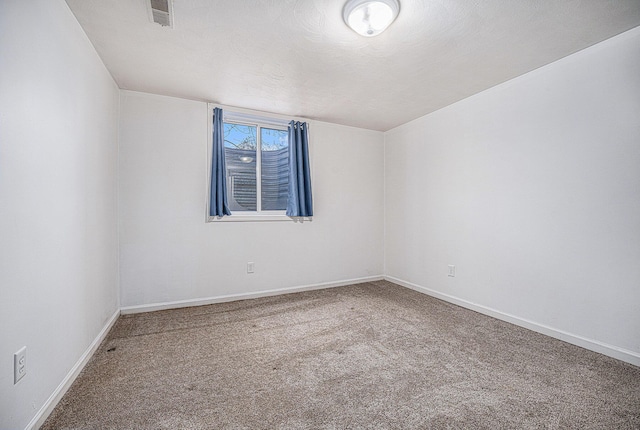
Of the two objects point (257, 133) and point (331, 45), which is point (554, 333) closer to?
point (331, 45)

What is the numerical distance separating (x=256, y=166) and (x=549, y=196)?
10.4 ft

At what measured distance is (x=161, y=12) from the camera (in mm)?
1841

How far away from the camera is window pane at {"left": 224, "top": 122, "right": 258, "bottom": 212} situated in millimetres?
3660

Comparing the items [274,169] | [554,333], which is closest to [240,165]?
[274,169]

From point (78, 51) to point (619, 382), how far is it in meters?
4.21

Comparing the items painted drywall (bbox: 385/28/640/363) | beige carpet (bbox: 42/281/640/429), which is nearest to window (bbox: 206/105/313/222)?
beige carpet (bbox: 42/281/640/429)

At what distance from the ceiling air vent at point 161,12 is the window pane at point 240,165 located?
1.71m

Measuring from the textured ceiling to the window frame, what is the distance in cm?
33

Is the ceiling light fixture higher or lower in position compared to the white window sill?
higher

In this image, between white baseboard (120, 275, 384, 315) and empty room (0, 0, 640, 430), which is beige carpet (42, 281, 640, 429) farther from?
white baseboard (120, 275, 384, 315)

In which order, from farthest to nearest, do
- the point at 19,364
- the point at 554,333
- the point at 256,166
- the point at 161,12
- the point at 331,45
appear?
1. the point at 256,166
2. the point at 554,333
3. the point at 331,45
4. the point at 161,12
5. the point at 19,364

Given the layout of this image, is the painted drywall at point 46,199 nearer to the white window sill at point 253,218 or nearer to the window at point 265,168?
the white window sill at point 253,218

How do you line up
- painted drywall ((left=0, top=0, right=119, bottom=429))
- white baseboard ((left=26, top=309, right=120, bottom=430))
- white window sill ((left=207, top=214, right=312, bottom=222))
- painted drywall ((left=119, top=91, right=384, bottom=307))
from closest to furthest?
painted drywall ((left=0, top=0, right=119, bottom=429)), white baseboard ((left=26, top=309, right=120, bottom=430)), painted drywall ((left=119, top=91, right=384, bottom=307)), white window sill ((left=207, top=214, right=312, bottom=222))

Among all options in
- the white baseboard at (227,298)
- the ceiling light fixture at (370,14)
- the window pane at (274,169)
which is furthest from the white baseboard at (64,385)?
the ceiling light fixture at (370,14)
